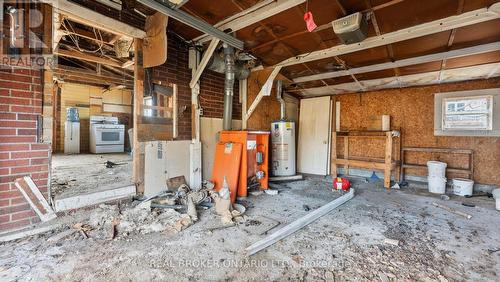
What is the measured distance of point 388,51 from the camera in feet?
10.9

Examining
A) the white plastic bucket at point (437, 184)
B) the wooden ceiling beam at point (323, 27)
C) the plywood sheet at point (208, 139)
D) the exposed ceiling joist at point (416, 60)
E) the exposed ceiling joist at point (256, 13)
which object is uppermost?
the exposed ceiling joist at point (256, 13)

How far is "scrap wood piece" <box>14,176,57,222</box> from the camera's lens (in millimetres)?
2177

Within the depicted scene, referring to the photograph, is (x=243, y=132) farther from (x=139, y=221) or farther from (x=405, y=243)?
(x=405, y=243)

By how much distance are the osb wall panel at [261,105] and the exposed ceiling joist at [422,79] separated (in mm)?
925

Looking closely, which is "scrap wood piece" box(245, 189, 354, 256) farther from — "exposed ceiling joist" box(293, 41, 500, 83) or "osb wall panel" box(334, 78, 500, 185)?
"osb wall panel" box(334, 78, 500, 185)

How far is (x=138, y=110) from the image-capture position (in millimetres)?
3098

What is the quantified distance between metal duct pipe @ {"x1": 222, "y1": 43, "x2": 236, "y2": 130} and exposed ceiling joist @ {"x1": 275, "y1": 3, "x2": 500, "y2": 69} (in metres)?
1.16

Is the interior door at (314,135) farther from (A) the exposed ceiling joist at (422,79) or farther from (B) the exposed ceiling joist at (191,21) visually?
(B) the exposed ceiling joist at (191,21)

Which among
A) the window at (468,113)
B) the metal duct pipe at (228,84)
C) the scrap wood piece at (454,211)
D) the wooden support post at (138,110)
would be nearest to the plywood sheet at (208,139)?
the metal duct pipe at (228,84)

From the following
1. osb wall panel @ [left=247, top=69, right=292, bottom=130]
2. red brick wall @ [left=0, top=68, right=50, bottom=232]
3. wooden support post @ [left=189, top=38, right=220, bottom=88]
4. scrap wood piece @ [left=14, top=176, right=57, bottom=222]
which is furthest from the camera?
osb wall panel @ [left=247, top=69, right=292, bottom=130]

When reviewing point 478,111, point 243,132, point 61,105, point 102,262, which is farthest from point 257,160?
point 61,105

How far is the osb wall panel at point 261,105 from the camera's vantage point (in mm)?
4574

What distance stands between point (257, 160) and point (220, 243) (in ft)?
5.91

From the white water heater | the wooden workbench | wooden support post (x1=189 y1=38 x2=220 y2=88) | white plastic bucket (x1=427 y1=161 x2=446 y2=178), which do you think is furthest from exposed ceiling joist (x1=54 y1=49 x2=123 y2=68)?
white plastic bucket (x1=427 y1=161 x2=446 y2=178)
